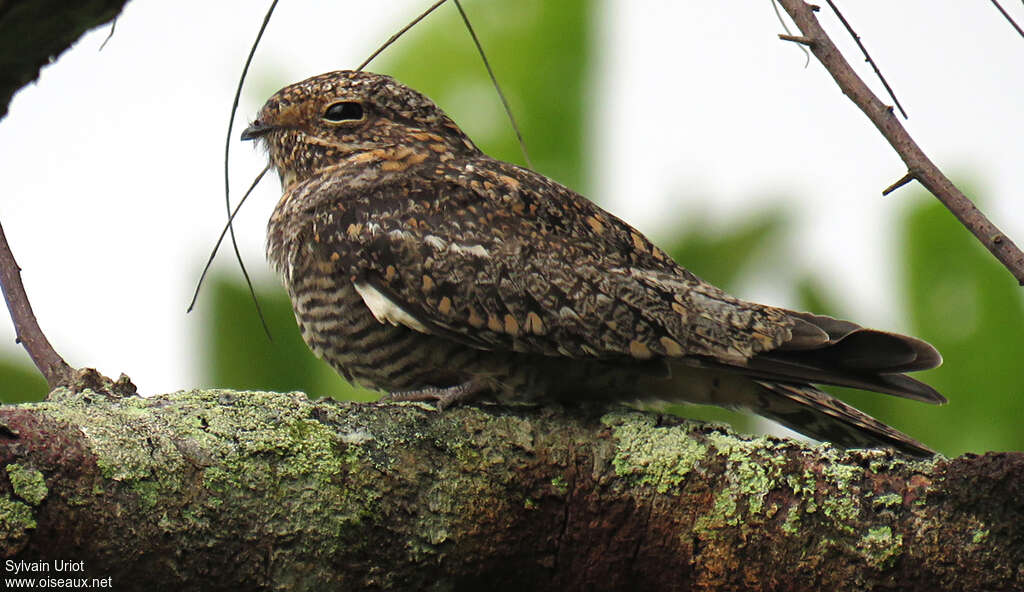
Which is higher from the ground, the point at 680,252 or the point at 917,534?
the point at 680,252

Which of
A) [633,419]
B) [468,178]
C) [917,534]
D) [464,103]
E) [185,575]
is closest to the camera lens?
[185,575]

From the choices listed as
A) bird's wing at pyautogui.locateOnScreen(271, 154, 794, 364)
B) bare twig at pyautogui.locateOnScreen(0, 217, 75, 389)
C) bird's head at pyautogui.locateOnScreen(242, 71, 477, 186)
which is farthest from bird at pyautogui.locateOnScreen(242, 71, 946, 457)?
bare twig at pyautogui.locateOnScreen(0, 217, 75, 389)

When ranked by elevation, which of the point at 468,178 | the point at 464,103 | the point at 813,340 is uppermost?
the point at 464,103

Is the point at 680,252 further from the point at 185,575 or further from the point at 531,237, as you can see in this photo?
the point at 185,575

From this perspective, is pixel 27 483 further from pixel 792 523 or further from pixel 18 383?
pixel 18 383

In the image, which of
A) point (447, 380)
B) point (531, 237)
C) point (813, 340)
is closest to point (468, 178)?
point (531, 237)

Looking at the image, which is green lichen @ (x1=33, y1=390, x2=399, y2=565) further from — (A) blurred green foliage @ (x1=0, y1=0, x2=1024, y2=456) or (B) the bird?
(A) blurred green foliage @ (x1=0, y1=0, x2=1024, y2=456)
